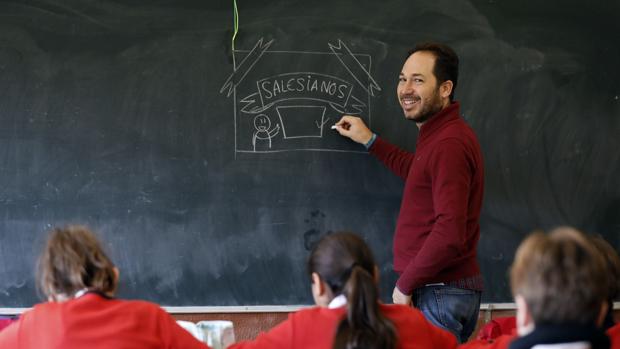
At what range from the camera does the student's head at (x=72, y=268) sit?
7.34 ft

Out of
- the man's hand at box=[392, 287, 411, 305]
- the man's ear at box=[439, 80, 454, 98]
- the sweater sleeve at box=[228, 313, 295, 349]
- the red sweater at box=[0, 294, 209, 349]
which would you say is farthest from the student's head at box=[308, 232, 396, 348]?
the man's ear at box=[439, 80, 454, 98]

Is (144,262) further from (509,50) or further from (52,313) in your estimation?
(509,50)

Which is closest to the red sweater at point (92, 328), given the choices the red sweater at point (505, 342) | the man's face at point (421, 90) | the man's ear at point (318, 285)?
the man's ear at point (318, 285)

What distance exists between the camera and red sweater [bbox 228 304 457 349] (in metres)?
2.14

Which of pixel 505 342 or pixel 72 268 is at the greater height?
pixel 72 268

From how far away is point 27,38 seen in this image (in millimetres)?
3244

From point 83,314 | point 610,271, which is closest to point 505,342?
point 610,271

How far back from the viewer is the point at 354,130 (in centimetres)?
344

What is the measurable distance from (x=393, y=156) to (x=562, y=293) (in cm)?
173

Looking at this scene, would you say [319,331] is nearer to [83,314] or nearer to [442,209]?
[83,314]

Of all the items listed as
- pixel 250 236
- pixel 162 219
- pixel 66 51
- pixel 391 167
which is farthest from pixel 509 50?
pixel 66 51

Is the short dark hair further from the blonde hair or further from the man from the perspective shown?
the blonde hair

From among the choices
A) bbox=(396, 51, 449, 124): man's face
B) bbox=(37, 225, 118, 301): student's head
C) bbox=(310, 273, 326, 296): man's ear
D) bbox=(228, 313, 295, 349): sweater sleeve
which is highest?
bbox=(396, 51, 449, 124): man's face

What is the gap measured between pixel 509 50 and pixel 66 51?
2052mm
